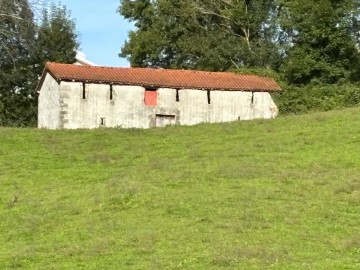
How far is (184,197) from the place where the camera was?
20391 millimetres

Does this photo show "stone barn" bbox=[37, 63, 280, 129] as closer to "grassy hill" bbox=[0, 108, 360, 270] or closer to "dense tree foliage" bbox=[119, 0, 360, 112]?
"dense tree foliage" bbox=[119, 0, 360, 112]

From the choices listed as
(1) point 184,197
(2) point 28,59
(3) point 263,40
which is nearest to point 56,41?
(2) point 28,59

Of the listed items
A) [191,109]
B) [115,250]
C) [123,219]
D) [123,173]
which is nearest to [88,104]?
A: [191,109]

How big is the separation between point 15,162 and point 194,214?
11240 mm

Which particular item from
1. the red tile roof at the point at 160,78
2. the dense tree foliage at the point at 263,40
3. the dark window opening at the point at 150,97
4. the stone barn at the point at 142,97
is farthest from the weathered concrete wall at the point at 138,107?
the dense tree foliage at the point at 263,40

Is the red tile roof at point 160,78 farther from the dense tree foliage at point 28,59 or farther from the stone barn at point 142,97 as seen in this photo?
the dense tree foliage at point 28,59

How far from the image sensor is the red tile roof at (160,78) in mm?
39938

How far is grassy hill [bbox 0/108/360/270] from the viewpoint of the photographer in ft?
49.9

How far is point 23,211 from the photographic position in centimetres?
2050

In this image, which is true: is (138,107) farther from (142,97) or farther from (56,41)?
(56,41)

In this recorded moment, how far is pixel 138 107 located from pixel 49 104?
15.7ft

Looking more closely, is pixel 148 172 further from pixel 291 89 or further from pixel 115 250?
pixel 291 89

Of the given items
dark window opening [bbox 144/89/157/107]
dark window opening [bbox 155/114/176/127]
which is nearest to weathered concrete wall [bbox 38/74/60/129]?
dark window opening [bbox 144/89/157/107]

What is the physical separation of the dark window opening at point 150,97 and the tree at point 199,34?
1472cm
